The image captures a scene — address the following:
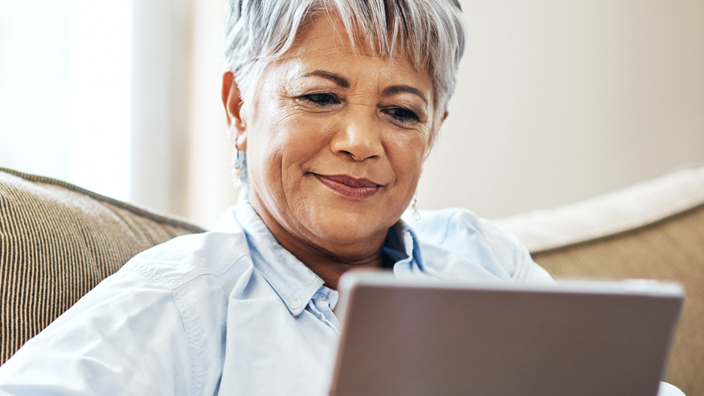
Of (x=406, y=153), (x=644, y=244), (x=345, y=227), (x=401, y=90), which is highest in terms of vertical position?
(x=401, y=90)

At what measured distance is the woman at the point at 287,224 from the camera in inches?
28.5

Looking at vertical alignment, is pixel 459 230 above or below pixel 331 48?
below

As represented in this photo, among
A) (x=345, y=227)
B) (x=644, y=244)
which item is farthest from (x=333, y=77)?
(x=644, y=244)

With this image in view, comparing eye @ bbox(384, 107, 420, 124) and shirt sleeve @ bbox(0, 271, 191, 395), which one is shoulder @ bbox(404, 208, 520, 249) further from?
shirt sleeve @ bbox(0, 271, 191, 395)

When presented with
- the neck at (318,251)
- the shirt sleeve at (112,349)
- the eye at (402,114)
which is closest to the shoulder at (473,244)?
the neck at (318,251)

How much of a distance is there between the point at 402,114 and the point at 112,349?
59 cm

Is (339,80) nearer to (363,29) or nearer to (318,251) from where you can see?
(363,29)

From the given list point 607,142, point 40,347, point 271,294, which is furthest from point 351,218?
point 607,142

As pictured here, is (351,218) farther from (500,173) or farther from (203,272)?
(500,173)

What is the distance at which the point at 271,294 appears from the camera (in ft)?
2.89

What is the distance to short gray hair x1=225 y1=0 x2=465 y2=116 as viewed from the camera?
0.91 meters

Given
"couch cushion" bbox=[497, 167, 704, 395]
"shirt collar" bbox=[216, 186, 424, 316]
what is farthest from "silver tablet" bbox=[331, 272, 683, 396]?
"couch cushion" bbox=[497, 167, 704, 395]

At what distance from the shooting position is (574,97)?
7.86 feet

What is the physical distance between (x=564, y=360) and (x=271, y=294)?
492 millimetres
